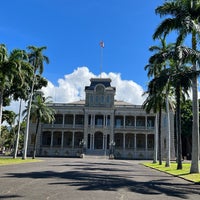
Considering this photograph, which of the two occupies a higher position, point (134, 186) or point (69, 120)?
point (69, 120)

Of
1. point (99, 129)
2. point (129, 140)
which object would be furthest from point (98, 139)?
point (129, 140)

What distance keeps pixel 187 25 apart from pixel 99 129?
4505cm

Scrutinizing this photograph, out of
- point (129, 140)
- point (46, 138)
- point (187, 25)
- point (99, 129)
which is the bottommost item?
point (46, 138)

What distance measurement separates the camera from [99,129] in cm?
6241

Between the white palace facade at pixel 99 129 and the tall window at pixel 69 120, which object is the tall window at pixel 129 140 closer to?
the white palace facade at pixel 99 129

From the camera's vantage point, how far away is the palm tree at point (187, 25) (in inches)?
768

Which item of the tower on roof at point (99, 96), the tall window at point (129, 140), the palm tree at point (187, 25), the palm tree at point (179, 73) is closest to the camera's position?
the palm tree at point (179, 73)

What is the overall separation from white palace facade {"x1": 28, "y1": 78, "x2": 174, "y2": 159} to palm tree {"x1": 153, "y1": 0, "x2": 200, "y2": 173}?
134ft

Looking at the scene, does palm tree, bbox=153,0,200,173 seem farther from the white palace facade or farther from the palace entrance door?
the palace entrance door

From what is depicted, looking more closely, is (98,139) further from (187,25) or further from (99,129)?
(187,25)

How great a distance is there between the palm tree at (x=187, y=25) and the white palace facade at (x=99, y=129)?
41.0 meters

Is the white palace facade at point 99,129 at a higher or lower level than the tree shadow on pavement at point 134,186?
higher

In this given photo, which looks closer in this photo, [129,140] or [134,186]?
[134,186]

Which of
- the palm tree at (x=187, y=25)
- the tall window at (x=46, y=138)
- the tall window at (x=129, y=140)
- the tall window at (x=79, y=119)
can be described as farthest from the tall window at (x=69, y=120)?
the palm tree at (x=187, y=25)
